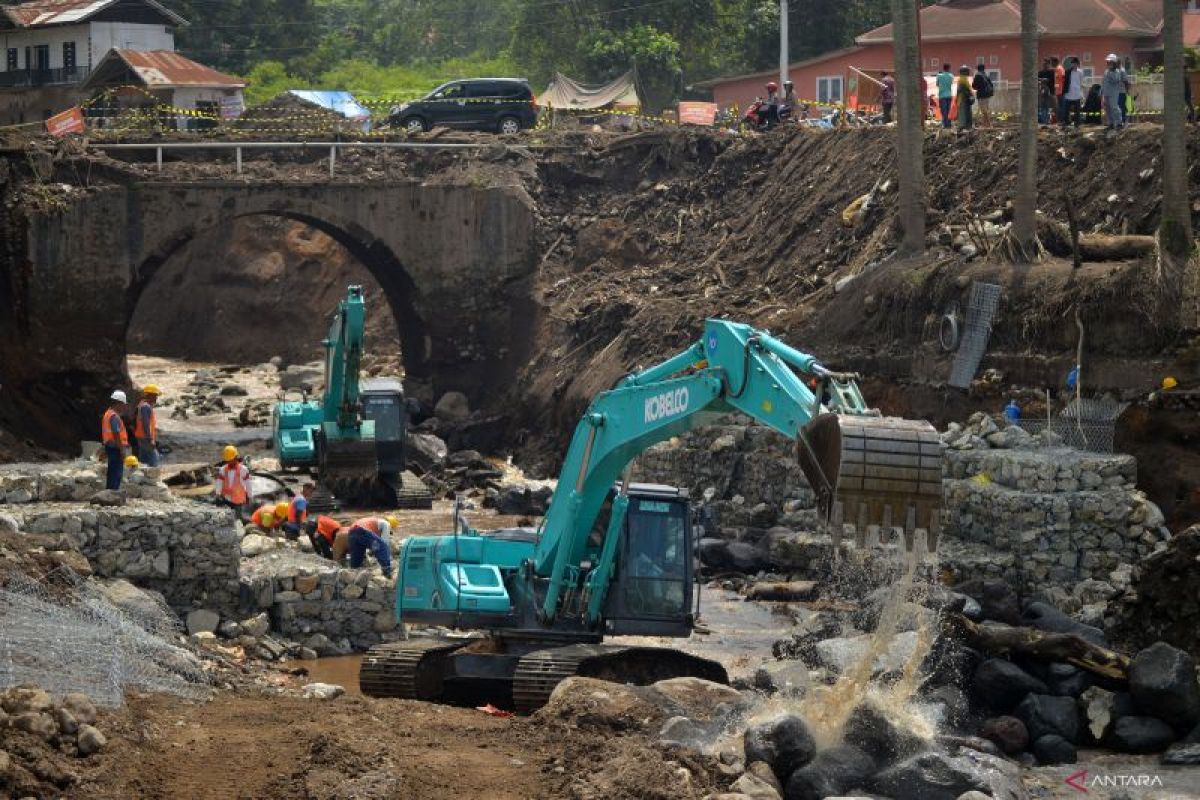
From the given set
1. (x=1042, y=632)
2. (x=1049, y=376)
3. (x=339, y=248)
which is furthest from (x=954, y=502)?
(x=339, y=248)

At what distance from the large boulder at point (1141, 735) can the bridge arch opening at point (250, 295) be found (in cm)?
3833

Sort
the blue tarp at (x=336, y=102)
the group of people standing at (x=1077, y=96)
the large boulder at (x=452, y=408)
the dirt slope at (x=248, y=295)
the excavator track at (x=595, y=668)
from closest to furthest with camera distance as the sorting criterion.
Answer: the excavator track at (x=595, y=668)
the group of people standing at (x=1077, y=96)
the large boulder at (x=452, y=408)
the blue tarp at (x=336, y=102)
the dirt slope at (x=248, y=295)

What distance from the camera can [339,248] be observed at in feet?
197

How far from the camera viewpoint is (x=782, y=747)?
16.1m

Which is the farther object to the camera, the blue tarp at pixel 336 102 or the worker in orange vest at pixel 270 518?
the blue tarp at pixel 336 102

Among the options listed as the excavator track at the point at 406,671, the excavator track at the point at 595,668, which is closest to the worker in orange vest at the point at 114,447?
the excavator track at the point at 406,671

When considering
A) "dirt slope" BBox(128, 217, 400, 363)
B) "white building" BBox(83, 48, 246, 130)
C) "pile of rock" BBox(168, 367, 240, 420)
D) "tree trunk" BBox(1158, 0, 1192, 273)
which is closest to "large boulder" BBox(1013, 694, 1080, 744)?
"tree trunk" BBox(1158, 0, 1192, 273)

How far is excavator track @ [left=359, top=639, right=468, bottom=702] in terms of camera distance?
2006cm

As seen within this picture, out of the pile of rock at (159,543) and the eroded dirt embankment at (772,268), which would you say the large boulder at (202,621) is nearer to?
the pile of rock at (159,543)

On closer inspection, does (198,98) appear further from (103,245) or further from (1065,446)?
(1065,446)

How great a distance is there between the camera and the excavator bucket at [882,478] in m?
14.7

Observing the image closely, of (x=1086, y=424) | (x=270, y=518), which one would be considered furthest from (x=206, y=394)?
(x=1086, y=424)

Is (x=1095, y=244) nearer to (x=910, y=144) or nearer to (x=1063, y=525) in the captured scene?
(x=910, y=144)

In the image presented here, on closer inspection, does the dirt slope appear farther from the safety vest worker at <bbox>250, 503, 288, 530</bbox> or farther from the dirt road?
the dirt road
